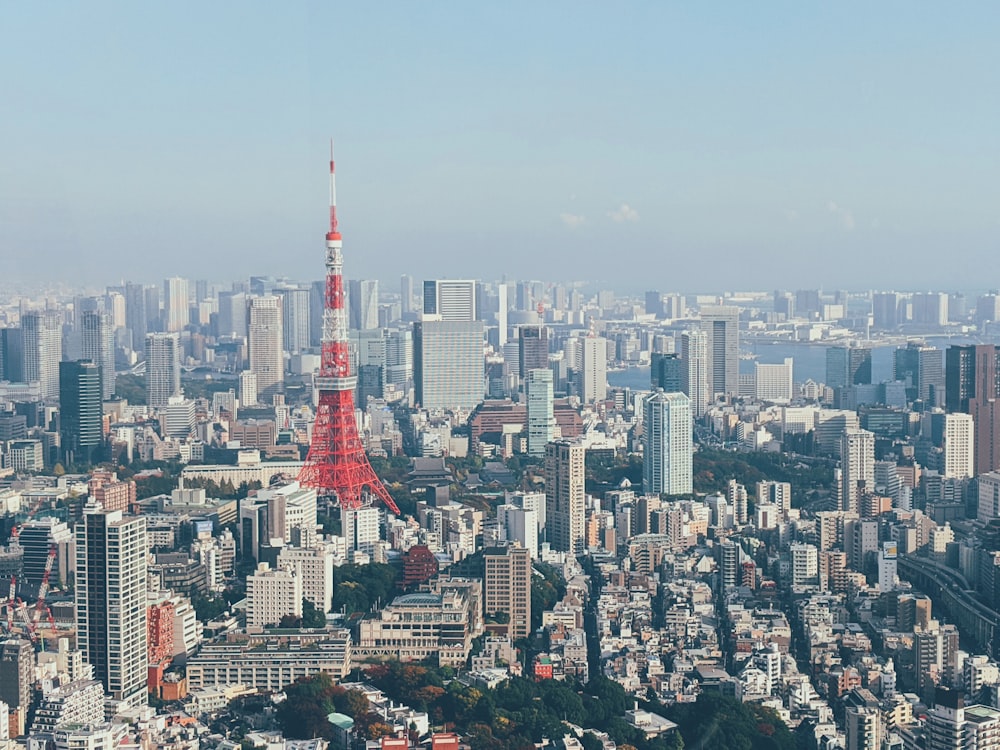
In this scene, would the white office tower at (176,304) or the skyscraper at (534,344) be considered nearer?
the white office tower at (176,304)

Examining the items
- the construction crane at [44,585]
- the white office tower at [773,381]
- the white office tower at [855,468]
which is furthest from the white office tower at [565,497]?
the white office tower at [773,381]

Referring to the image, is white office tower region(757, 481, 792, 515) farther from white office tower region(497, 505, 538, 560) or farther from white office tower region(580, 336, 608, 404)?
white office tower region(580, 336, 608, 404)

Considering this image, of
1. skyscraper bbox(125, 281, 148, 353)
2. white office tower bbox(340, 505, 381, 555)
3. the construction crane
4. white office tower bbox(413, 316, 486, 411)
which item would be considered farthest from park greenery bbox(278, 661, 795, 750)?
white office tower bbox(413, 316, 486, 411)

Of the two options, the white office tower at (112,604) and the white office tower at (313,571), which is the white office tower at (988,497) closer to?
the white office tower at (313,571)

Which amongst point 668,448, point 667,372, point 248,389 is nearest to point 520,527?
point 668,448

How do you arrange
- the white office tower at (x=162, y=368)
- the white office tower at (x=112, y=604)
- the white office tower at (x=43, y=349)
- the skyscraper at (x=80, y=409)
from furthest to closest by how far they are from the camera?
the white office tower at (x=162, y=368), the skyscraper at (x=80, y=409), the white office tower at (x=43, y=349), the white office tower at (x=112, y=604)
